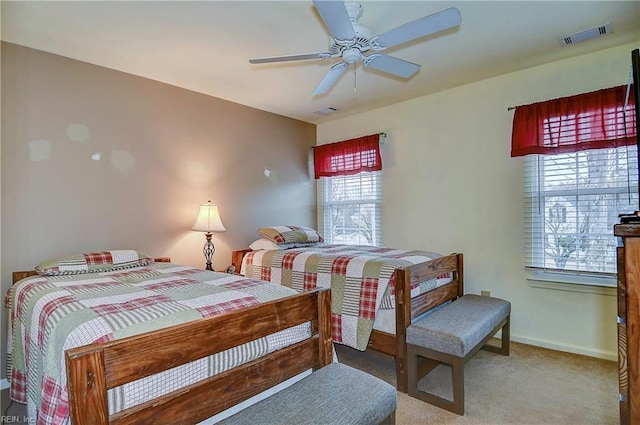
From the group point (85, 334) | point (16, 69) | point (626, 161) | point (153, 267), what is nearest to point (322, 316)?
point (85, 334)

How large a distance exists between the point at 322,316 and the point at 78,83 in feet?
8.99

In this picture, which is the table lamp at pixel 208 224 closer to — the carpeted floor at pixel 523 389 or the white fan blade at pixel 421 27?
the carpeted floor at pixel 523 389

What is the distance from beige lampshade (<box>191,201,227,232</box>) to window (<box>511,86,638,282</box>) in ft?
9.30

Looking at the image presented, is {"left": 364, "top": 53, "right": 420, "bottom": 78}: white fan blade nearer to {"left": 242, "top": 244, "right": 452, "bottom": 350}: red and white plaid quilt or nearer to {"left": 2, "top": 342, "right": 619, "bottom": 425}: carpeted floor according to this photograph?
{"left": 242, "top": 244, "right": 452, "bottom": 350}: red and white plaid quilt

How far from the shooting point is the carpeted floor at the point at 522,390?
198 centimetres

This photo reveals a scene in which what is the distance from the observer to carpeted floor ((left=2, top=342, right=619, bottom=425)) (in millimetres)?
1981

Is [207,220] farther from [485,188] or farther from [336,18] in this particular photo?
[485,188]

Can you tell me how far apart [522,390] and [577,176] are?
1.75 m

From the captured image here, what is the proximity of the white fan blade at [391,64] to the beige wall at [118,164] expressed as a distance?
2065mm

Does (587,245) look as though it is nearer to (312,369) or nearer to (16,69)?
(312,369)

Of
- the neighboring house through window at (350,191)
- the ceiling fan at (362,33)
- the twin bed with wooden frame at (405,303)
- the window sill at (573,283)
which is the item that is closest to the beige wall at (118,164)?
the neighboring house through window at (350,191)

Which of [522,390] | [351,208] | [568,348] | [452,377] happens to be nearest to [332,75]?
[452,377]

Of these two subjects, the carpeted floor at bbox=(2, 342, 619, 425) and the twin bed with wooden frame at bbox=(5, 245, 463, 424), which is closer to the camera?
the twin bed with wooden frame at bbox=(5, 245, 463, 424)

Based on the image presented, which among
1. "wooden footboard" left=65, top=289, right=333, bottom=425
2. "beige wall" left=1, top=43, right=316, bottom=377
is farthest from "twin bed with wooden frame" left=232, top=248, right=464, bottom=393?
"beige wall" left=1, top=43, right=316, bottom=377
